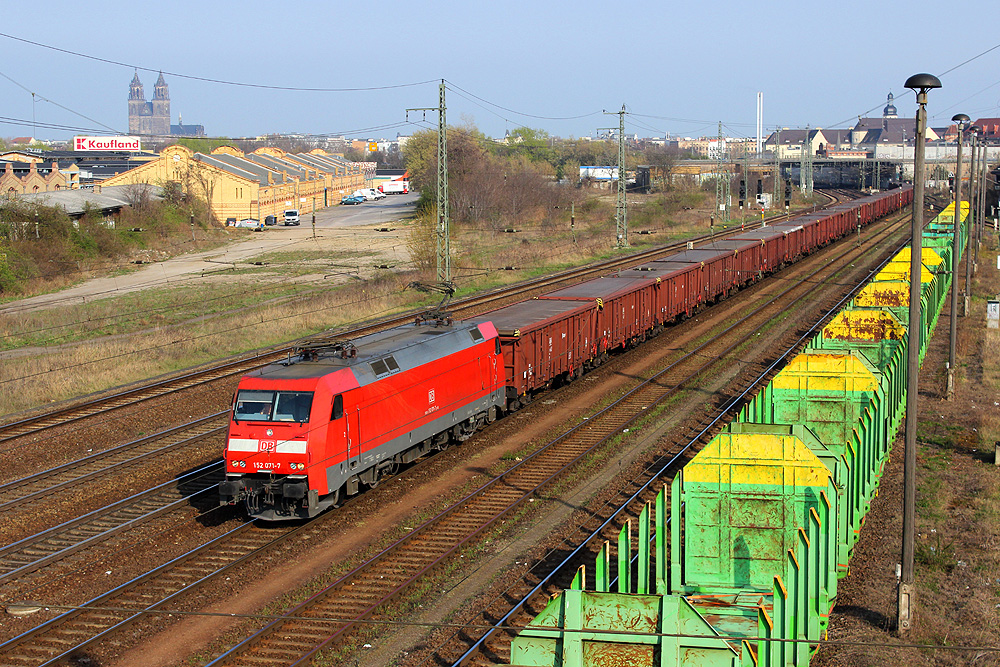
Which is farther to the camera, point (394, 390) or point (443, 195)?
point (443, 195)

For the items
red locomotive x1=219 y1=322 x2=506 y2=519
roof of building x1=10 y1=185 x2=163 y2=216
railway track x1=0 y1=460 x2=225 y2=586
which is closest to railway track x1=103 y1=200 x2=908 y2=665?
red locomotive x1=219 y1=322 x2=506 y2=519

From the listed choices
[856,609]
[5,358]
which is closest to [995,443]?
[856,609]

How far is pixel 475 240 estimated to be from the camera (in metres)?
76.0

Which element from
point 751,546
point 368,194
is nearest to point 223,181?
point 368,194

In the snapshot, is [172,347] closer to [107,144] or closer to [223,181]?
[223,181]

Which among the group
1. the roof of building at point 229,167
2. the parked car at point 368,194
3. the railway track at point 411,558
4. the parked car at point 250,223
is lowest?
the railway track at point 411,558

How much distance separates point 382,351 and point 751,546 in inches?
331

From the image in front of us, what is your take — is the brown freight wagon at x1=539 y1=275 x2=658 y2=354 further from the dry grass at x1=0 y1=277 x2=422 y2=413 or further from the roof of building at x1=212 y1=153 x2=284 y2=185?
the roof of building at x1=212 y1=153 x2=284 y2=185

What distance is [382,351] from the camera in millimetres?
18344

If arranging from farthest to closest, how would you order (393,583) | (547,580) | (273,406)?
(273,406), (393,583), (547,580)

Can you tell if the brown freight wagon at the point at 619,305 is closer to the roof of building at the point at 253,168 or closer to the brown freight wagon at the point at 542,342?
the brown freight wagon at the point at 542,342

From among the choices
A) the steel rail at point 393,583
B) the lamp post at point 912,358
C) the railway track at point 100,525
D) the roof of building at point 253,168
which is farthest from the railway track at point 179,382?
the roof of building at point 253,168

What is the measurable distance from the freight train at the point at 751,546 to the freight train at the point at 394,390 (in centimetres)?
510

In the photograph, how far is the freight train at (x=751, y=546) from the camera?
8469 millimetres
